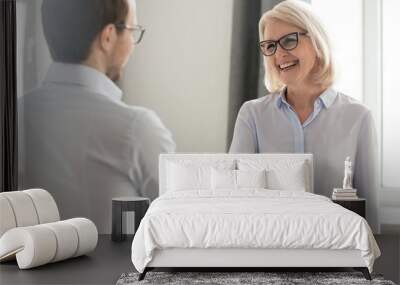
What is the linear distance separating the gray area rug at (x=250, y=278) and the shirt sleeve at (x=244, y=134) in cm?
215

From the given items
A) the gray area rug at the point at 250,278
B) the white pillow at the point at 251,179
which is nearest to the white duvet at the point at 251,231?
the gray area rug at the point at 250,278

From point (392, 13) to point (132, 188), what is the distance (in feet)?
10.4

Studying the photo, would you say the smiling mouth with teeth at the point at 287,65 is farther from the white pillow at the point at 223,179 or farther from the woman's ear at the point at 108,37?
the woman's ear at the point at 108,37

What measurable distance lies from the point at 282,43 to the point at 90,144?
7.27 ft

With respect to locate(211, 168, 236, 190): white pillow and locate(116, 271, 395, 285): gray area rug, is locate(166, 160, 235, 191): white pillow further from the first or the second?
locate(116, 271, 395, 285): gray area rug

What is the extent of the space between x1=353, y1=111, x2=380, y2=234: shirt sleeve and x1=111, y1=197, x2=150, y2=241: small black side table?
216cm

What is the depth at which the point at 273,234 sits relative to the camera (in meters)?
4.71

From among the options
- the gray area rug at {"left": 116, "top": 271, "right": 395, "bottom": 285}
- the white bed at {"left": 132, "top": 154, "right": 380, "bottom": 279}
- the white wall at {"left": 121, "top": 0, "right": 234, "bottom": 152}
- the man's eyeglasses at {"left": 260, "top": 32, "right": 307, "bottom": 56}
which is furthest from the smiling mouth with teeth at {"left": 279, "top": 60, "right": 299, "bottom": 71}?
the gray area rug at {"left": 116, "top": 271, "right": 395, "bottom": 285}

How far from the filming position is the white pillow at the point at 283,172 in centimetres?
639

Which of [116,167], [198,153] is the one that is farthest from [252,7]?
[116,167]

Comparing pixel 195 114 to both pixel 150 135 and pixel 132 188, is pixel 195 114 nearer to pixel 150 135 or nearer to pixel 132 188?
pixel 150 135

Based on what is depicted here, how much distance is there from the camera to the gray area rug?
4.70 metres

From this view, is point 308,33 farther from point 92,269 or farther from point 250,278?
point 92,269

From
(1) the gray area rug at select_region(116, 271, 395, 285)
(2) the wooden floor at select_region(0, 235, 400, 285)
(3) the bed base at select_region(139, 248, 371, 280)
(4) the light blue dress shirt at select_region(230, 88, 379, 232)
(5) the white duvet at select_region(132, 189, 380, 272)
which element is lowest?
(2) the wooden floor at select_region(0, 235, 400, 285)
